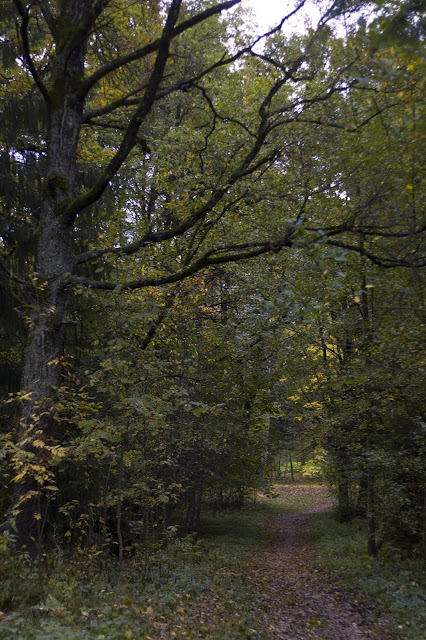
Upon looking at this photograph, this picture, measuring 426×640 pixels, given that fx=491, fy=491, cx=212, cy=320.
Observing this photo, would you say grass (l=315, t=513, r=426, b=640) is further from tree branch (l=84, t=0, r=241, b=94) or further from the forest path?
tree branch (l=84, t=0, r=241, b=94)

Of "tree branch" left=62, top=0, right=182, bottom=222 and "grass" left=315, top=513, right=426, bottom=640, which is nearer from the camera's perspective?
"tree branch" left=62, top=0, right=182, bottom=222

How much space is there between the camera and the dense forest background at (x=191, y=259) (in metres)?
6.60

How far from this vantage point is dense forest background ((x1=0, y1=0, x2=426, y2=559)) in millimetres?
6602

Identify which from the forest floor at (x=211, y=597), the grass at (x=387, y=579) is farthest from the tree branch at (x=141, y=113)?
the grass at (x=387, y=579)

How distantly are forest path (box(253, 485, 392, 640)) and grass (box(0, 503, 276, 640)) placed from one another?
1.22ft

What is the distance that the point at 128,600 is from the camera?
6039 millimetres

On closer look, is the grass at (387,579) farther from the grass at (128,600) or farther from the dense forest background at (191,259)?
the grass at (128,600)

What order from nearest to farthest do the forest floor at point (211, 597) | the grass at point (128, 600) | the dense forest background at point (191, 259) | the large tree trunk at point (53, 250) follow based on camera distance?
the grass at point (128, 600)
the forest floor at point (211, 597)
the dense forest background at point (191, 259)
the large tree trunk at point (53, 250)

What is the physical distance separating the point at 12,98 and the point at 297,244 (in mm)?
6151

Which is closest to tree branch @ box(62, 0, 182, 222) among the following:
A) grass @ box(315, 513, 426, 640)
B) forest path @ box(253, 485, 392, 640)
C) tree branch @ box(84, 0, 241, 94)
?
tree branch @ box(84, 0, 241, 94)

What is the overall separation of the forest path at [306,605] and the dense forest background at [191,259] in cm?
225

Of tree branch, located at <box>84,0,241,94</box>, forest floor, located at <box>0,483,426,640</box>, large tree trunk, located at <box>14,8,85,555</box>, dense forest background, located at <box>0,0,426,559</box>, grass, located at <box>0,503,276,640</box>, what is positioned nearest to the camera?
grass, located at <box>0,503,276,640</box>

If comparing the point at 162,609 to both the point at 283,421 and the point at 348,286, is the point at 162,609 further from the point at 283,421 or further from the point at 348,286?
A: the point at 283,421

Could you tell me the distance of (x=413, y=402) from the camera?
9180 millimetres
